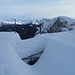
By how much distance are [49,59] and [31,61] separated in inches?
91.2

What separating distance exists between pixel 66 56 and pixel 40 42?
4.65m

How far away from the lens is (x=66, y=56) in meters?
6.13

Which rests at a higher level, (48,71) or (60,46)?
(60,46)

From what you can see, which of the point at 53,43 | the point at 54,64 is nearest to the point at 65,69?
the point at 54,64

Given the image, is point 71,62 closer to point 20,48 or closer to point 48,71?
point 48,71

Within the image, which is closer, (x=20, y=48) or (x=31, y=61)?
(x=31, y=61)

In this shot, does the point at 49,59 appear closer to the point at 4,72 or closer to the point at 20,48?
the point at 4,72

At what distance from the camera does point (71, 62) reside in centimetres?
566

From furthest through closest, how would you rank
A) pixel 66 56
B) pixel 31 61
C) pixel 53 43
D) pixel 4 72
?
pixel 31 61 < pixel 53 43 < pixel 66 56 < pixel 4 72

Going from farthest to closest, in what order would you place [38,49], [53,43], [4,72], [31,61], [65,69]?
[38,49] < [31,61] < [53,43] < [65,69] < [4,72]

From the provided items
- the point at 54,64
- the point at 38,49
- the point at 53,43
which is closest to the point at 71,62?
the point at 54,64

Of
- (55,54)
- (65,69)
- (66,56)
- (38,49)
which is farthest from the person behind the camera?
(38,49)


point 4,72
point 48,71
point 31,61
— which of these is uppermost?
point 4,72

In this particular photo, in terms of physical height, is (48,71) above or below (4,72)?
below
